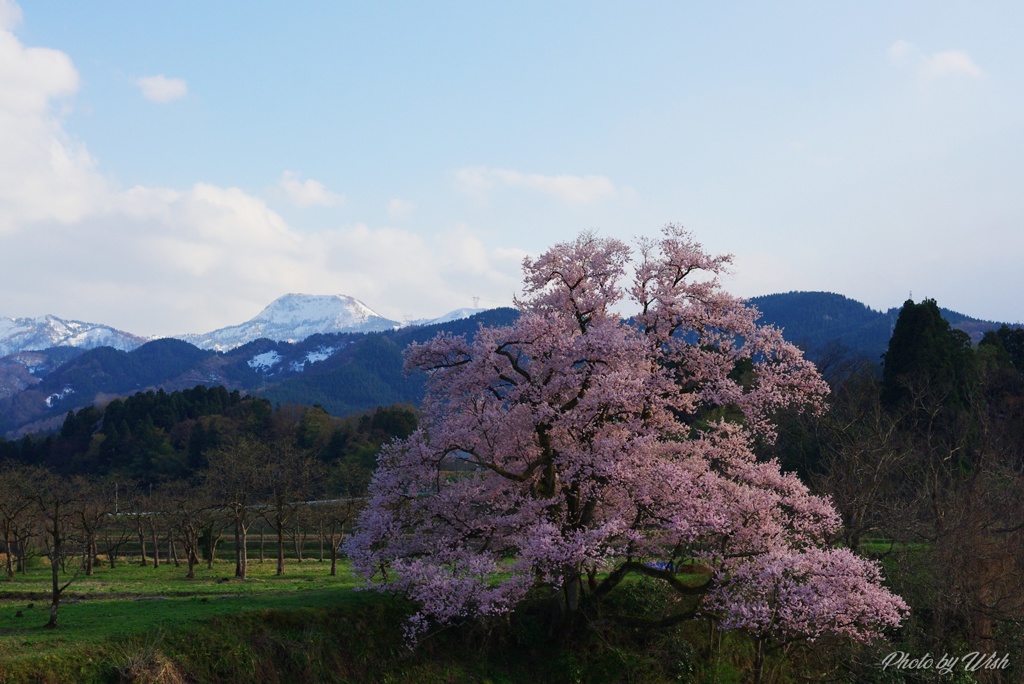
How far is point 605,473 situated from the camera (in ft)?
69.4

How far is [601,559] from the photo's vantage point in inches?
795

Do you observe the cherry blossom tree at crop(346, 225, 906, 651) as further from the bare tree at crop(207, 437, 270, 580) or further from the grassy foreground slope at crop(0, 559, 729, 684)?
the bare tree at crop(207, 437, 270, 580)

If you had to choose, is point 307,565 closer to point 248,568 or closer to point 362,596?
point 248,568

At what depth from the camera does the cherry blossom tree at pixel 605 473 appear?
20219 mm

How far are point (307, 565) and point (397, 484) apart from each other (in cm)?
2993

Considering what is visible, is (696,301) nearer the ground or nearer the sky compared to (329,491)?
nearer the sky

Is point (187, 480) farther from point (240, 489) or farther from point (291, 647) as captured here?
point (291, 647)

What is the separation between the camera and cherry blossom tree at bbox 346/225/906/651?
2022cm

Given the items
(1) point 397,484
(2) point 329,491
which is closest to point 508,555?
(1) point 397,484
